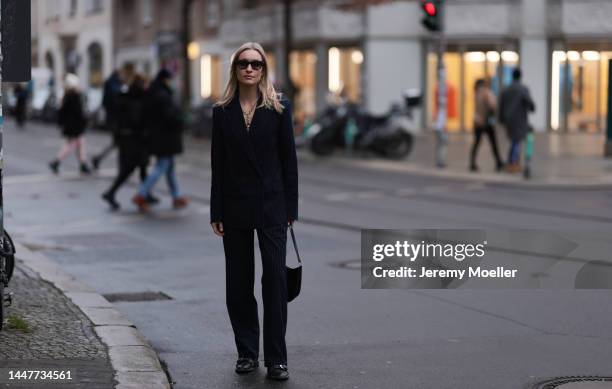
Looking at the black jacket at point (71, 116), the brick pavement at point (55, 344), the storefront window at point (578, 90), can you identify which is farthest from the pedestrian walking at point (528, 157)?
the storefront window at point (578, 90)

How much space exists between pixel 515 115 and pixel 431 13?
2492mm

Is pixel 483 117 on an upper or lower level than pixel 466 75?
lower

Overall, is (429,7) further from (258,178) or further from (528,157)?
(258,178)

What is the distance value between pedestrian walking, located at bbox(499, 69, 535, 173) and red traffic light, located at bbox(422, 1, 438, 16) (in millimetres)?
1967

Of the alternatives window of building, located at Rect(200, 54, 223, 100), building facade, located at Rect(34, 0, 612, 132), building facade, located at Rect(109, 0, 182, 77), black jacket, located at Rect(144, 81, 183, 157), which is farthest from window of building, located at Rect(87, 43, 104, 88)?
black jacket, located at Rect(144, 81, 183, 157)

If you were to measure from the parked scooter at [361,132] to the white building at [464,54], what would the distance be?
6.72 metres

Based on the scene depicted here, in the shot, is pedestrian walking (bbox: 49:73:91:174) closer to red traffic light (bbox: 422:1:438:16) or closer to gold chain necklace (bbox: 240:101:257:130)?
red traffic light (bbox: 422:1:438:16)

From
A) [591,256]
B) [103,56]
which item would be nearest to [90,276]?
[591,256]

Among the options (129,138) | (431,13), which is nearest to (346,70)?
(431,13)

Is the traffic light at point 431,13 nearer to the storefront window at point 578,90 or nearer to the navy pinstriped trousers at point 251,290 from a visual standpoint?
the storefront window at point 578,90

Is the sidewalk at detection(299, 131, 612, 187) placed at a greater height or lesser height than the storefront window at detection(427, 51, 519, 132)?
lesser

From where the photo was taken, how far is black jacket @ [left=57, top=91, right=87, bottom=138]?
22625 mm

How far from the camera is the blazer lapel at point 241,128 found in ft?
21.6

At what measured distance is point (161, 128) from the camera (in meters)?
16.1
